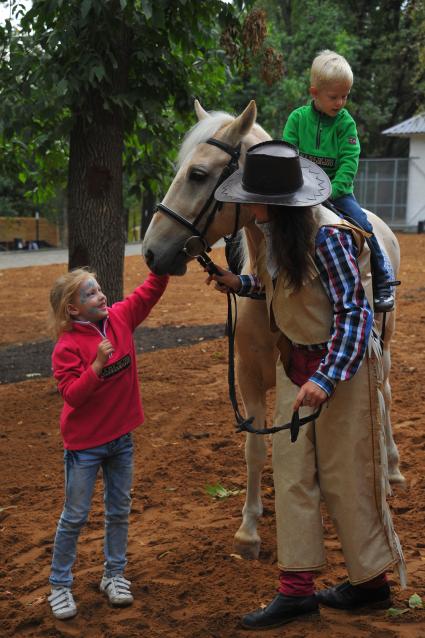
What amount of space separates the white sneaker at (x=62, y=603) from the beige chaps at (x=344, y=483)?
100 cm

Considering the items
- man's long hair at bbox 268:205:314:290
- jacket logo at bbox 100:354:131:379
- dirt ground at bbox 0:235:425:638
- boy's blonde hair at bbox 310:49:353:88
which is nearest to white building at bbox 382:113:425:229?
dirt ground at bbox 0:235:425:638

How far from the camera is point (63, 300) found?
3.39 meters

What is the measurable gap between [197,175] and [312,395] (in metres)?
1.23

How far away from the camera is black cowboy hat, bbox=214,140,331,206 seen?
2920 millimetres

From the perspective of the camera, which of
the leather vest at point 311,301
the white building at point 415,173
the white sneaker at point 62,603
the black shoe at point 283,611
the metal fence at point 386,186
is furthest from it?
the metal fence at point 386,186

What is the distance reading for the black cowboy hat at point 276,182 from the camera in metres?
2.92

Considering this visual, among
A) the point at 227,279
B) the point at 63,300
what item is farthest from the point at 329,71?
the point at 63,300

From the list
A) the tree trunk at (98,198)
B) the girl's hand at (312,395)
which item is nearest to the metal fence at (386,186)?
the tree trunk at (98,198)

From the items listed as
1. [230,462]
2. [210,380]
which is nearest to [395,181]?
[210,380]

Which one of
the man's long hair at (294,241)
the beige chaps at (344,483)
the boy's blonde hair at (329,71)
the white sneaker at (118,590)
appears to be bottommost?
the white sneaker at (118,590)

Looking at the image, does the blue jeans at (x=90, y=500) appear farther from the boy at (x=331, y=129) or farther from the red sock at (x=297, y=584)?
the boy at (x=331, y=129)

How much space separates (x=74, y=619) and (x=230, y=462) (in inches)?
86.5

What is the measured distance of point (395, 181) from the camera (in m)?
30.2

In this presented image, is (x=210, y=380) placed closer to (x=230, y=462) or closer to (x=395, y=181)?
(x=230, y=462)
